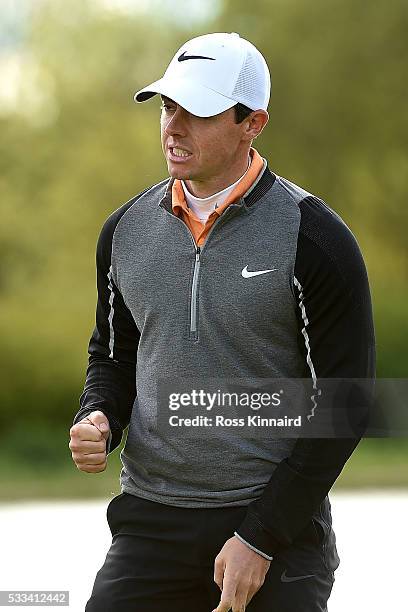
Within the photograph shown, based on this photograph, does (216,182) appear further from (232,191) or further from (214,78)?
(214,78)

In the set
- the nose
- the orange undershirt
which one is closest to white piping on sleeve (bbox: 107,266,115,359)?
the orange undershirt

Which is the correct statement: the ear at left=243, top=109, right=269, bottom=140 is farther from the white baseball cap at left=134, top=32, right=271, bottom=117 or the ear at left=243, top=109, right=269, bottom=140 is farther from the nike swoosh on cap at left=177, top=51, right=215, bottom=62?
the nike swoosh on cap at left=177, top=51, right=215, bottom=62

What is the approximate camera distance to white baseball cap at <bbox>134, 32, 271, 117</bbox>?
9.81 feet

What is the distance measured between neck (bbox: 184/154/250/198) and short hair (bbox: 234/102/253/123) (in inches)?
3.7

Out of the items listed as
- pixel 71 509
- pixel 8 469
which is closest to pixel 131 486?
pixel 71 509

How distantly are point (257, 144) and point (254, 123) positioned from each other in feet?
37.9

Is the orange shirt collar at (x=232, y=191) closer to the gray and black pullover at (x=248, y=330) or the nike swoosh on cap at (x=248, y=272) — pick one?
the gray and black pullover at (x=248, y=330)

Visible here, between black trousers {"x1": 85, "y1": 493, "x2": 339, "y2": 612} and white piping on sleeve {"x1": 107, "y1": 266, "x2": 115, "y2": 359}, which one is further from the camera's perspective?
white piping on sleeve {"x1": 107, "y1": 266, "x2": 115, "y2": 359}

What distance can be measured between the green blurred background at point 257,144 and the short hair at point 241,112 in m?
10.2

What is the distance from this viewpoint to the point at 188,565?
296cm

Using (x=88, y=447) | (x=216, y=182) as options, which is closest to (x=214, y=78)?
(x=216, y=182)

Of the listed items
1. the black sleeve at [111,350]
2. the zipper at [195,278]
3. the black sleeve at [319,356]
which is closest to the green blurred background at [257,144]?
the black sleeve at [111,350]

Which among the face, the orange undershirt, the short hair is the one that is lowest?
the orange undershirt

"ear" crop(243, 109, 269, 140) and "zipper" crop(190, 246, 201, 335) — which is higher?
"ear" crop(243, 109, 269, 140)
